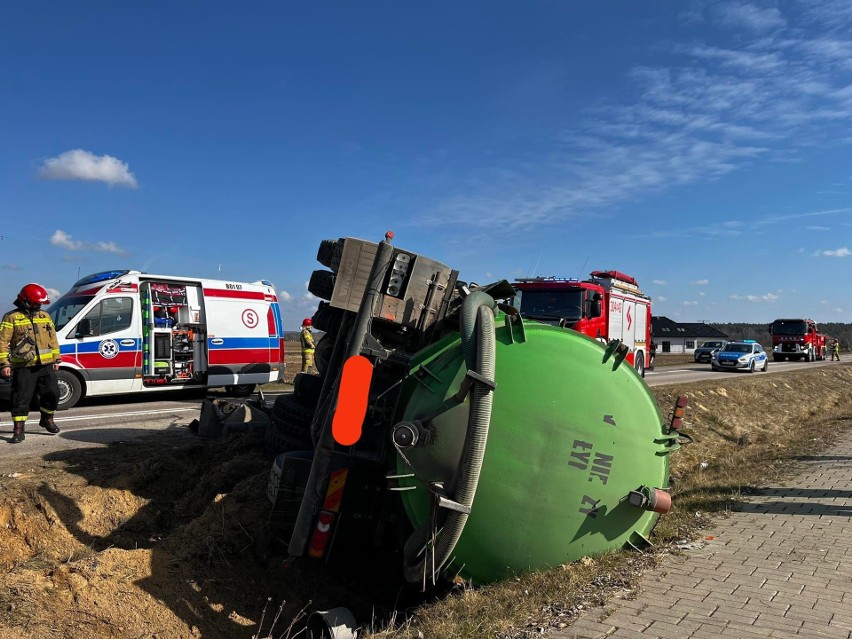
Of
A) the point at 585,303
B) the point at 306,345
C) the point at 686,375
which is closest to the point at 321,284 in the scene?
the point at 306,345

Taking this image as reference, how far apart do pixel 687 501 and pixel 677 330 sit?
76173 mm

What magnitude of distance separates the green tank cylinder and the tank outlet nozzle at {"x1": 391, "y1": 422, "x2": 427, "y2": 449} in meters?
0.02

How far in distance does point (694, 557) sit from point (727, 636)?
1.29 metres

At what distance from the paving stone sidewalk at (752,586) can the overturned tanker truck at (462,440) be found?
0.51 meters

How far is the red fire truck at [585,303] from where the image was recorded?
1605cm

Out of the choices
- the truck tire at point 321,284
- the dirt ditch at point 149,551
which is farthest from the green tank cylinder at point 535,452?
the truck tire at point 321,284

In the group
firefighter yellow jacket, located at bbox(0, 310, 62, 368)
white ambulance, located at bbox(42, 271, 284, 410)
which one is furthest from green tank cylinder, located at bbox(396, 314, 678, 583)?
white ambulance, located at bbox(42, 271, 284, 410)

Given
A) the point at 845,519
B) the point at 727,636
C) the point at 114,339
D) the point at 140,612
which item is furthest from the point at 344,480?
the point at 114,339

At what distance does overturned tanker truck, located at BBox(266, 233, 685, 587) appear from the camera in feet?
12.1

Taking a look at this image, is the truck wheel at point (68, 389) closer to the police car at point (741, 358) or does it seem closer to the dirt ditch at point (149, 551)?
the dirt ditch at point (149, 551)

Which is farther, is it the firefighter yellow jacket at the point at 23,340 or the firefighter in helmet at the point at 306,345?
the firefighter in helmet at the point at 306,345

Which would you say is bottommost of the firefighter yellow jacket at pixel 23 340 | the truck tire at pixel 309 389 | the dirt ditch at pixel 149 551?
the dirt ditch at pixel 149 551

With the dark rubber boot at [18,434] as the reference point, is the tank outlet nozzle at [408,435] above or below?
above

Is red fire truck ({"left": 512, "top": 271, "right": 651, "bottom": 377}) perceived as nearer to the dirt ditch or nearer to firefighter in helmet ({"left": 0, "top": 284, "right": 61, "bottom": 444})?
the dirt ditch
